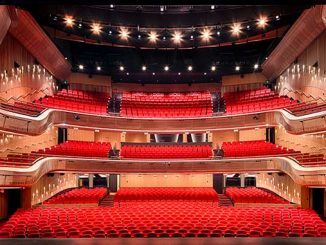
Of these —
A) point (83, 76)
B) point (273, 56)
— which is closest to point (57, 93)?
point (83, 76)

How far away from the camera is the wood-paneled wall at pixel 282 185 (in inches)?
426

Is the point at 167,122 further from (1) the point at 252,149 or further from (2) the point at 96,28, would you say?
(2) the point at 96,28

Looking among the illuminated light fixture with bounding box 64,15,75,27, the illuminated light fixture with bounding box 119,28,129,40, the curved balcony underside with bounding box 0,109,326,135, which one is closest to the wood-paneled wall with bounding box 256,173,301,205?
the curved balcony underside with bounding box 0,109,326,135

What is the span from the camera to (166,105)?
16.0 m

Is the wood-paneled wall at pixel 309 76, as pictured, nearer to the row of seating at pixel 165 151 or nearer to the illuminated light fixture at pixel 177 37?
the row of seating at pixel 165 151

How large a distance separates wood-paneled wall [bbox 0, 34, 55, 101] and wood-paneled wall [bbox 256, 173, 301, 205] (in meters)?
9.13

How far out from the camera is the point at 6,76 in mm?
9898

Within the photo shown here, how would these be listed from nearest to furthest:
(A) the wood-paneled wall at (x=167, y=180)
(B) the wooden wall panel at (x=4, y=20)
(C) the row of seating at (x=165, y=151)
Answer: (B) the wooden wall panel at (x=4, y=20) → (C) the row of seating at (x=165, y=151) → (A) the wood-paneled wall at (x=167, y=180)

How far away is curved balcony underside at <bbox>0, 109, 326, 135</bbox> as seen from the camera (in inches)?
373

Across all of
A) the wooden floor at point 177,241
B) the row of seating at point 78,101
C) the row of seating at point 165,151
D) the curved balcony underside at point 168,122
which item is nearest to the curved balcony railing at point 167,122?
the curved balcony underside at point 168,122

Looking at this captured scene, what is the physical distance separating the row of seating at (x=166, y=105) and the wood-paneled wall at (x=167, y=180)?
265 cm

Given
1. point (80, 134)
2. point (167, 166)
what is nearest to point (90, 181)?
point (80, 134)

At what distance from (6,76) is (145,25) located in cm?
563

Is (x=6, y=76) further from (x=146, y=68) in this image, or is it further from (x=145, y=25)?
(x=146, y=68)
